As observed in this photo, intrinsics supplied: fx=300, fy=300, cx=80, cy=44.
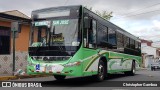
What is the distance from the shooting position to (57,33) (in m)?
12.4

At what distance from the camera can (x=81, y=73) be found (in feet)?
40.2

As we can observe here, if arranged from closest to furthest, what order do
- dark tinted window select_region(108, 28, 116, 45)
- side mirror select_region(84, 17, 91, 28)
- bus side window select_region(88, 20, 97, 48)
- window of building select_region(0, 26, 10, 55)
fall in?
side mirror select_region(84, 17, 91, 28) → bus side window select_region(88, 20, 97, 48) → dark tinted window select_region(108, 28, 116, 45) → window of building select_region(0, 26, 10, 55)

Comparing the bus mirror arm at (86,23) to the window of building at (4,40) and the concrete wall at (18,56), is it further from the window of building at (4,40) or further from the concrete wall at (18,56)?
the window of building at (4,40)

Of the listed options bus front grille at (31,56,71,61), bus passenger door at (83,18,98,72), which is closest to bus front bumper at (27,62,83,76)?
bus front grille at (31,56,71,61)

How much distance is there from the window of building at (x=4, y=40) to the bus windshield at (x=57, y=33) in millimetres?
7739

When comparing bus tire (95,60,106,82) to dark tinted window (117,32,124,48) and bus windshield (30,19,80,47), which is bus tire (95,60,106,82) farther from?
dark tinted window (117,32,124,48)

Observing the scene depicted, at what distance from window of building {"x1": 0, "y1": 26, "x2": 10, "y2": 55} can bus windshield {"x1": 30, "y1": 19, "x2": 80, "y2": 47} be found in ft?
25.4

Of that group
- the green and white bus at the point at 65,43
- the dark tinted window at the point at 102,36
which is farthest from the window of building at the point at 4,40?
the dark tinted window at the point at 102,36

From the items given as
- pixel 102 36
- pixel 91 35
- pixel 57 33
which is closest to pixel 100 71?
pixel 102 36

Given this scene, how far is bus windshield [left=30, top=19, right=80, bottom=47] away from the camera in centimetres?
1220

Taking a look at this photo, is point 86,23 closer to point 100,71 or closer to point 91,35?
point 91,35

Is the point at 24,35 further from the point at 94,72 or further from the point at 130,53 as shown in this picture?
the point at 94,72

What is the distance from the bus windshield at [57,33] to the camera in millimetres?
12195

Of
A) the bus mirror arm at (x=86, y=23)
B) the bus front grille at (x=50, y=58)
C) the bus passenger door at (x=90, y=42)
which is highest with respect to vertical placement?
the bus mirror arm at (x=86, y=23)
